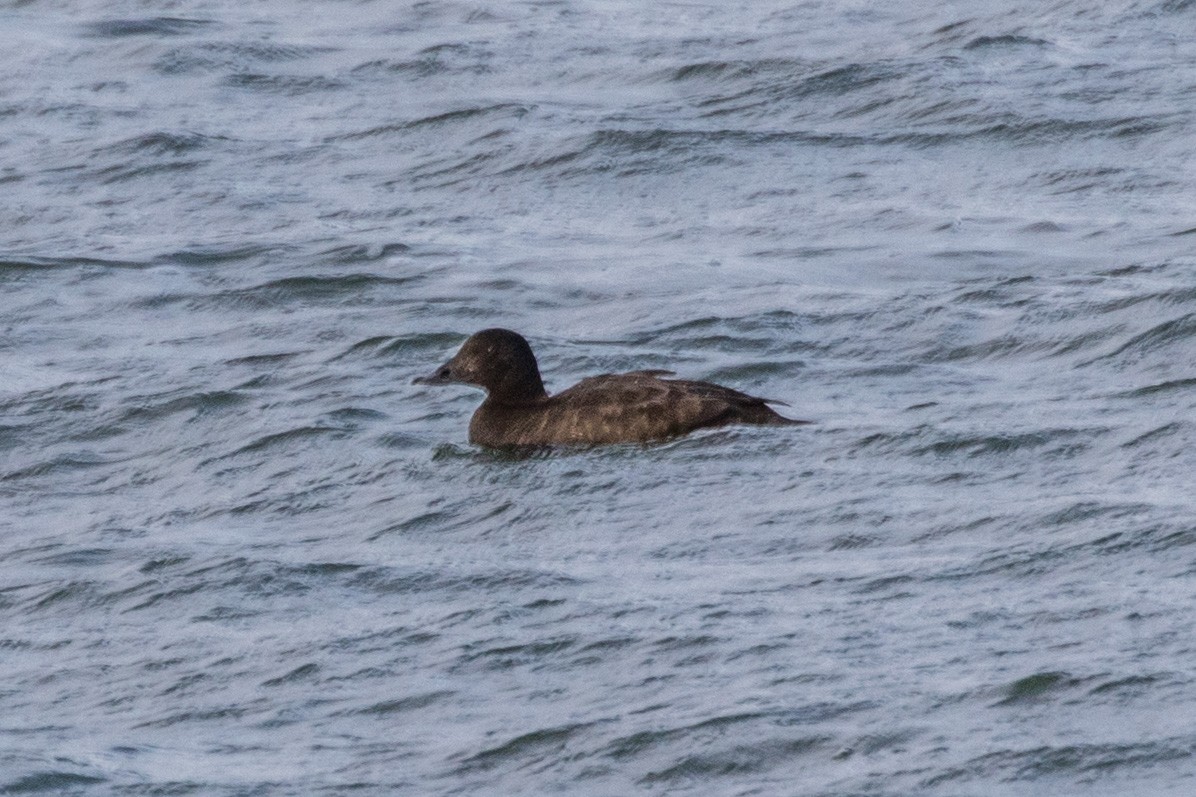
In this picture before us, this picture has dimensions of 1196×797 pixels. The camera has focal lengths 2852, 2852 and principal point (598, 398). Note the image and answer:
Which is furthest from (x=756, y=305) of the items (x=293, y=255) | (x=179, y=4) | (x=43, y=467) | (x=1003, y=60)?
(x=179, y=4)

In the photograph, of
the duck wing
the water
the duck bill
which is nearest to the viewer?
the water

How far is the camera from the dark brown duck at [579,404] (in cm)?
1105

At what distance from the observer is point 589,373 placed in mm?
12820

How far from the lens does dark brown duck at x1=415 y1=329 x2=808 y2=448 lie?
1105 centimetres

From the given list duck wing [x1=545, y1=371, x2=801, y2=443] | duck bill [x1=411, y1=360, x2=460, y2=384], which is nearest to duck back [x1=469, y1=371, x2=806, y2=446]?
duck wing [x1=545, y1=371, x2=801, y2=443]

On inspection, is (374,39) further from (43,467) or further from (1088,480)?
(1088,480)

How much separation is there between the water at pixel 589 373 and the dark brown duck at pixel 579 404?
15 cm

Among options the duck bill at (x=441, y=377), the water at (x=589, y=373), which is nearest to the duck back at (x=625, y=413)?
the water at (x=589, y=373)

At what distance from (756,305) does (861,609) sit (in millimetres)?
4993

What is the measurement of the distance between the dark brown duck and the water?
0.15 meters

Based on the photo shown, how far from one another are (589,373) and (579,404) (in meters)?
1.47

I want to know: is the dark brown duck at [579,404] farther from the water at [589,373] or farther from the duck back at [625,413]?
the water at [589,373]

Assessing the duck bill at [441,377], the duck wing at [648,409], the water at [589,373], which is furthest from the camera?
the duck bill at [441,377]

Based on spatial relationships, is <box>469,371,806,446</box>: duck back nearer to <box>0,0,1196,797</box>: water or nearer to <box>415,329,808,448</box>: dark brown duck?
<box>415,329,808,448</box>: dark brown duck
